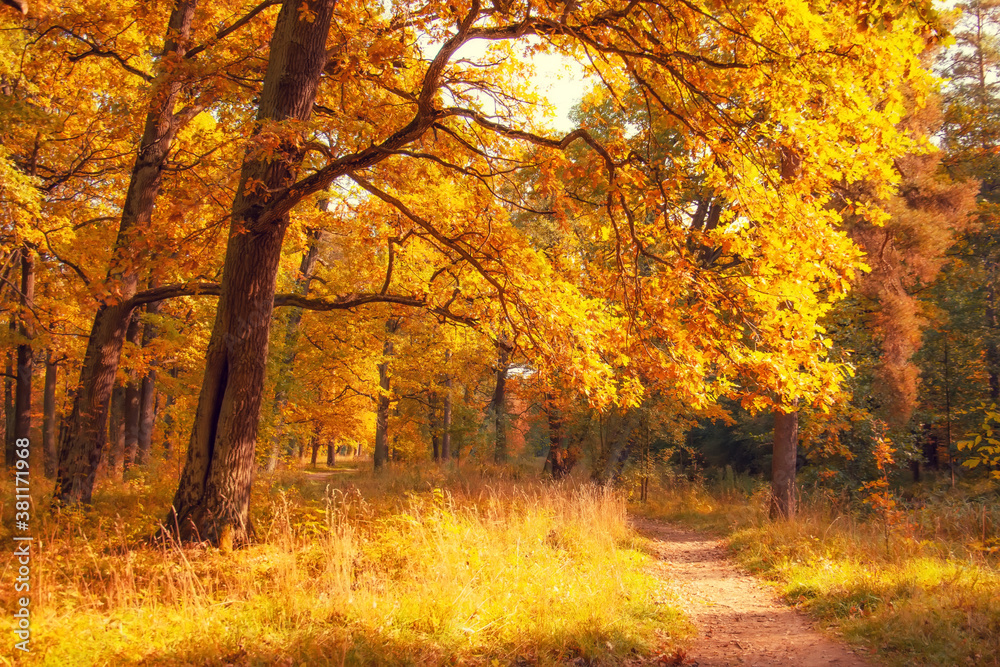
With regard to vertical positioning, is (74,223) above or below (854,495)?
above

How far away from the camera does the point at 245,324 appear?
19.9ft

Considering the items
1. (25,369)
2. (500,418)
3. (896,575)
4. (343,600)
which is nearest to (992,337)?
(896,575)

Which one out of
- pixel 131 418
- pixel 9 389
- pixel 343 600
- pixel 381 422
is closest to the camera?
pixel 343 600

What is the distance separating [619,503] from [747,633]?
559 cm

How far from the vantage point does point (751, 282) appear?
5.50 m

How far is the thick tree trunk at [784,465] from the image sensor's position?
408 inches

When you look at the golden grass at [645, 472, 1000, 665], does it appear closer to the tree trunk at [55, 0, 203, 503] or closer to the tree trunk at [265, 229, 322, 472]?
the tree trunk at [55, 0, 203, 503]

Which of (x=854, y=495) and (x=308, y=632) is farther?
(x=854, y=495)

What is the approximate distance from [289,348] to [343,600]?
10.3 metres

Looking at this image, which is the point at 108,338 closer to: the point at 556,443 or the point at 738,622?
the point at 738,622

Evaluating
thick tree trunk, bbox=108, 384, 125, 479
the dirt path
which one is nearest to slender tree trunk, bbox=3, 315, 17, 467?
thick tree trunk, bbox=108, 384, 125, 479

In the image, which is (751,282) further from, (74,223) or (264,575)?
(74,223)

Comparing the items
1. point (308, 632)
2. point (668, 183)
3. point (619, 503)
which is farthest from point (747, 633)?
point (619, 503)

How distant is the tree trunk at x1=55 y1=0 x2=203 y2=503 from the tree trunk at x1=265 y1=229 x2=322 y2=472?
4032 mm
